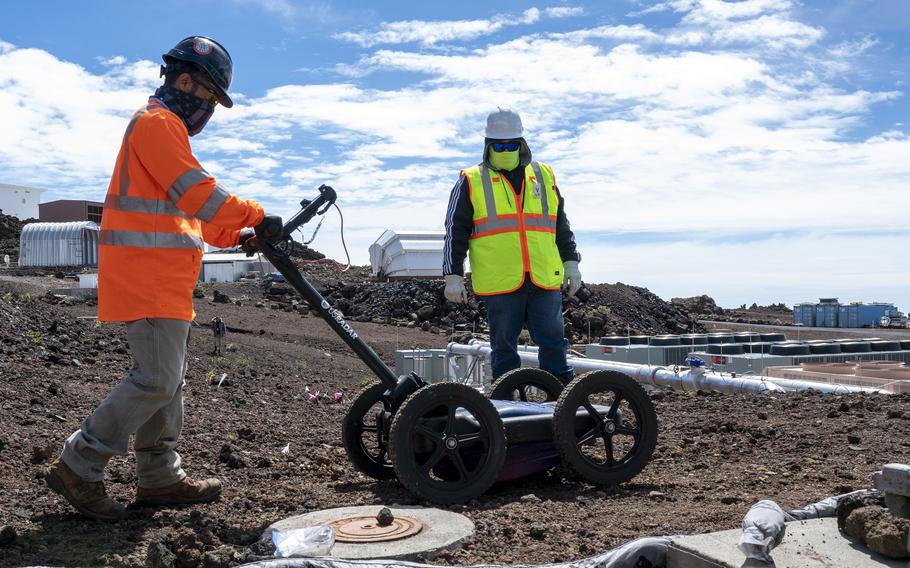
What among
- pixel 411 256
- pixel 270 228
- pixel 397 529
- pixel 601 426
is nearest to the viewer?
pixel 397 529

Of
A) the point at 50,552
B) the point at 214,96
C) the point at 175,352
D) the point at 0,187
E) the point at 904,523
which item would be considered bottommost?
the point at 50,552

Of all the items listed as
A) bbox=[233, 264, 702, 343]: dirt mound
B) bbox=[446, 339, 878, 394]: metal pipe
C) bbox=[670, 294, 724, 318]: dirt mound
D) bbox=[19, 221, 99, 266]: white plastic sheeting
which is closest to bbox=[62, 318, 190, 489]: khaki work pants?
bbox=[446, 339, 878, 394]: metal pipe

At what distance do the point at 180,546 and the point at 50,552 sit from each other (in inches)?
18.8

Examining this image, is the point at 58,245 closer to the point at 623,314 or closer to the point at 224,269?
the point at 224,269

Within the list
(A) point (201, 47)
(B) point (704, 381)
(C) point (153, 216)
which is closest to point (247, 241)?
(C) point (153, 216)

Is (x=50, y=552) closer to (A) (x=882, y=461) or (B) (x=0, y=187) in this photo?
(A) (x=882, y=461)

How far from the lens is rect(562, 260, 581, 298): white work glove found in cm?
623

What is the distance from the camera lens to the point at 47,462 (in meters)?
4.81

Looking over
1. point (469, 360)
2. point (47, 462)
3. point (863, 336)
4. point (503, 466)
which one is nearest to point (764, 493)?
point (503, 466)

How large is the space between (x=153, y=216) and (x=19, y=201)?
2135 inches

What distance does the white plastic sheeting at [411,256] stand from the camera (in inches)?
A: 1242

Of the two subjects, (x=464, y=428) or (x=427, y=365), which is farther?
(x=427, y=365)

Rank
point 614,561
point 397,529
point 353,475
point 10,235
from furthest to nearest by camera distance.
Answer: point 10,235 < point 353,475 < point 397,529 < point 614,561

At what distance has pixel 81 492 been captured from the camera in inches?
147
